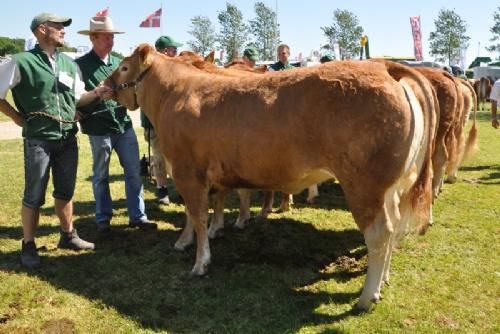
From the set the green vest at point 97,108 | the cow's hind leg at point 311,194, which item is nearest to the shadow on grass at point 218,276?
the cow's hind leg at point 311,194

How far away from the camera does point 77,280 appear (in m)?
4.37

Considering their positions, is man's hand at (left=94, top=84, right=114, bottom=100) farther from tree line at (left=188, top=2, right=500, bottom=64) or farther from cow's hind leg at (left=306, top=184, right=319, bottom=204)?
tree line at (left=188, top=2, right=500, bottom=64)

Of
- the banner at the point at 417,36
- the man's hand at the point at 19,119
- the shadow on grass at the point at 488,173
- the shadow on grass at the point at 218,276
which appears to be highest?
the banner at the point at 417,36

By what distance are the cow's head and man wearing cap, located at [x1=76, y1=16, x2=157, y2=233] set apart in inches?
11.6

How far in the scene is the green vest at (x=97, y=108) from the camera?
17.7 ft

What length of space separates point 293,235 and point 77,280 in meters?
2.58

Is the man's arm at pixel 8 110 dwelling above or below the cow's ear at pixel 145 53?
below

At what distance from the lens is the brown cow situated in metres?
3.40

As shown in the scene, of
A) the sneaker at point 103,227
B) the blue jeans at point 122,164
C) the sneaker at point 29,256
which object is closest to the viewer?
the sneaker at point 29,256

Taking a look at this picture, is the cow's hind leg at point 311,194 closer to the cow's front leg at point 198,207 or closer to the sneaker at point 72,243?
the cow's front leg at point 198,207

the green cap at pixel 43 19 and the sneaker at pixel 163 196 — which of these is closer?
the green cap at pixel 43 19

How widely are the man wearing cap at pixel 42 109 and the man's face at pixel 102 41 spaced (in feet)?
2.15

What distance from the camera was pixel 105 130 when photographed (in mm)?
5457

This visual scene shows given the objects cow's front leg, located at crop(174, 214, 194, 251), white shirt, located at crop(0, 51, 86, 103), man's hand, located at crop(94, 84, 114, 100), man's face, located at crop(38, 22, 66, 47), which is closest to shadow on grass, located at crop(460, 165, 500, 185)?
cow's front leg, located at crop(174, 214, 194, 251)
